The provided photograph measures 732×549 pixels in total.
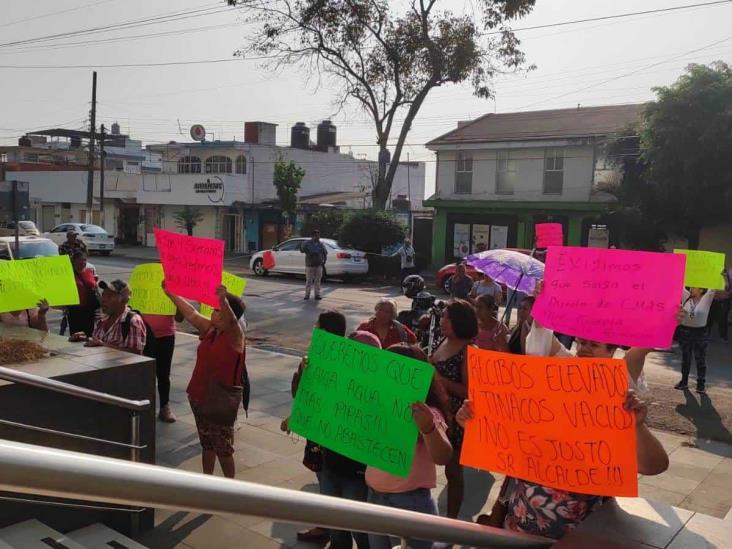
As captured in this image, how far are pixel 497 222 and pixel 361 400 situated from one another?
Answer: 2603 cm

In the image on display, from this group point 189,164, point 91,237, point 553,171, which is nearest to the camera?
point 553,171

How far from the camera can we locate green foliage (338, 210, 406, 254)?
25.5 meters

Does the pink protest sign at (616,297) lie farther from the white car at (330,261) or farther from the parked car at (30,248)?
the white car at (330,261)

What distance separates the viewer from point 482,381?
288 cm

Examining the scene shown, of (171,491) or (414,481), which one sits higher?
(171,491)

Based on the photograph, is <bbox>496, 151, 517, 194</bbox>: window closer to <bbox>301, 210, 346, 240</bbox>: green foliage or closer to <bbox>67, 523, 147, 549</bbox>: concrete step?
<bbox>301, 210, 346, 240</bbox>: green foliage

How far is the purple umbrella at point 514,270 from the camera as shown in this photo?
27.4 ft

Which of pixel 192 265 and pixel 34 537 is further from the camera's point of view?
pixel 192 265

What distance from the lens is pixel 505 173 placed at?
1110 inches

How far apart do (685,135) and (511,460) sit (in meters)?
17.3

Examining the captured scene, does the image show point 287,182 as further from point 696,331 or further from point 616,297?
point 616,297

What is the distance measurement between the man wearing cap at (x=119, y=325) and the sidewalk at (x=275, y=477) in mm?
1113

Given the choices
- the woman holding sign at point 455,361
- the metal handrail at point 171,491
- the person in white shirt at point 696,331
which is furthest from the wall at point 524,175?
the metal handrail at point 171,491

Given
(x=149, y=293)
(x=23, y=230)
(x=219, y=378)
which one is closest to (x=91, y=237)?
(x=23, y=230)
